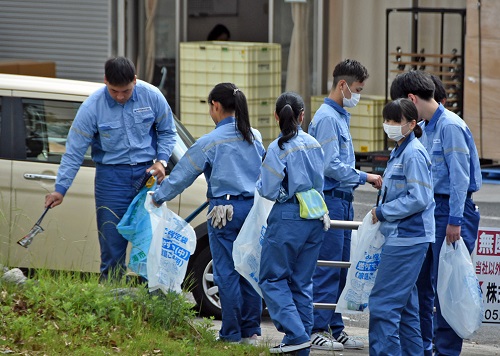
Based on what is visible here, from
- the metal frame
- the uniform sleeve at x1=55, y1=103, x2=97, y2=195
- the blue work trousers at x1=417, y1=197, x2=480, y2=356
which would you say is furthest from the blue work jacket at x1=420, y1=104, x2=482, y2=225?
the metal frame

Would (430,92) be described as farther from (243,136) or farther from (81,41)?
(81,41)

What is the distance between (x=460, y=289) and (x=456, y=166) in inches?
30.7

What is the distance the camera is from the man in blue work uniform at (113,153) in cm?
748

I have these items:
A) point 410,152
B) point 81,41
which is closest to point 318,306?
point 410,152

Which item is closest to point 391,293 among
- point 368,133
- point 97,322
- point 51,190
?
point 97,322

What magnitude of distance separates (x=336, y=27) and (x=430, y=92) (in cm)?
1133


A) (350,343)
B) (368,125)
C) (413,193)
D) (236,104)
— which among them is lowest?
(350,343)

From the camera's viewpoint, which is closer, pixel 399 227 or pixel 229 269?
pixel 399 227

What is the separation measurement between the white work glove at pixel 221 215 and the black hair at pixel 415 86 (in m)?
1.30

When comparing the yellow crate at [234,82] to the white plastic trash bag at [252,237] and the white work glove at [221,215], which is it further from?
the white plastic trash bag at [252,237]

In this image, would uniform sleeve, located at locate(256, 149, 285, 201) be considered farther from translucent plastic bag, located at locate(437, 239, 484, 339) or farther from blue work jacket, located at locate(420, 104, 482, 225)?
translucent plastic bag, located at locate(437, 239, 484, 339)

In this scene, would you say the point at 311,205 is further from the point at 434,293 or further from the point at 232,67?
the point at 232,67

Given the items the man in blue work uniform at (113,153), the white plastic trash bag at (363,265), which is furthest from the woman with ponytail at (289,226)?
the man in blue work uniform at (113,153)

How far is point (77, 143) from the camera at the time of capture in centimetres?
750
